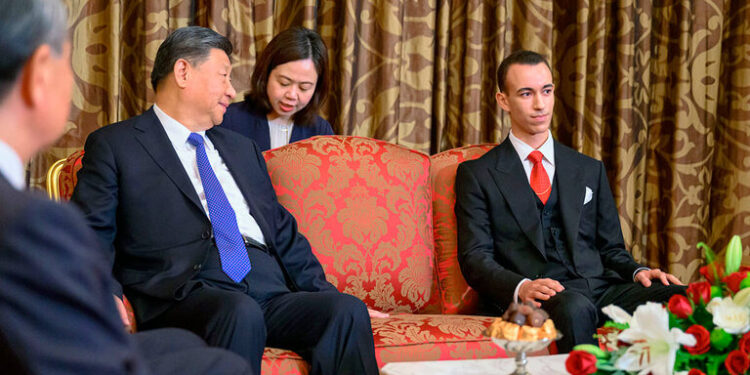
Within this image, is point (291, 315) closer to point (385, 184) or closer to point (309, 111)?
point (385, 184)

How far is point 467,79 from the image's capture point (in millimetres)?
3562

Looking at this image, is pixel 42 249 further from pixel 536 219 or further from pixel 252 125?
pixel 252 125

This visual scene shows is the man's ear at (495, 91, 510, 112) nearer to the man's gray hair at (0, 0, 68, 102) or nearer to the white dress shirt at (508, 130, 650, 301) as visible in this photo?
the white dress shirt at (508, 130, 650, 301)

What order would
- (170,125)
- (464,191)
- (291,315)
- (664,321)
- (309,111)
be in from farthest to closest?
(309,111), (464,191), (170,125), (291,315), (664,321)

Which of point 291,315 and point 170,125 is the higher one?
point 170,125

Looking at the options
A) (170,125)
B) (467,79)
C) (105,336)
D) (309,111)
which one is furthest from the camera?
(467,79)

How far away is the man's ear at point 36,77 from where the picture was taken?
921mm

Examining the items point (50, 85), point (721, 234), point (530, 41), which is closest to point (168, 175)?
point (50, 85)

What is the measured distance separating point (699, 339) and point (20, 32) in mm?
1417

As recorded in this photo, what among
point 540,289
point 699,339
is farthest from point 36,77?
point 540,289

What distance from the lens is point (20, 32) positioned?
0.90 m

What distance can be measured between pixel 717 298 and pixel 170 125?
171 centimetres

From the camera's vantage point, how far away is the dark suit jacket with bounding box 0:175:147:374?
2.68 ft

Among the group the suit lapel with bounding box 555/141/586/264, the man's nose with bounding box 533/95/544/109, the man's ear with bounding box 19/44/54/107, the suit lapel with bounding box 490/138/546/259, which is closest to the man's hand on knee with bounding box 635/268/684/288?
the suit lapel with bounding box 555/141/586/264
